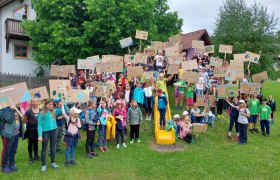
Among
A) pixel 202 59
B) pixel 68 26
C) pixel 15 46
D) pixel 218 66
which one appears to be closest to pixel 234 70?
pixel 218 66

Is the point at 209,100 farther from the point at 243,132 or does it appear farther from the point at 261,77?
the point at 261,77

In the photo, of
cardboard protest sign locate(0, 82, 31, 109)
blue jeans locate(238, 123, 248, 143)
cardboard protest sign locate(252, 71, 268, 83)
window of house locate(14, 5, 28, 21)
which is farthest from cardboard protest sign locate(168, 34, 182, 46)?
window of house locate(14, 5, 28, 21)

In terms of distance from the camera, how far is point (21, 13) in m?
27.5

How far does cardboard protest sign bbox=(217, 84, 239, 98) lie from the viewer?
43.2ft

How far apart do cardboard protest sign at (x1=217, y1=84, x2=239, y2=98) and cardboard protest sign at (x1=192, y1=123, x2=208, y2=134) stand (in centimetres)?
177

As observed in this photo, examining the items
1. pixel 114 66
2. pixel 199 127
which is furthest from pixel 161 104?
pixel 114 66

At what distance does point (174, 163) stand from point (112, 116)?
9.75ft

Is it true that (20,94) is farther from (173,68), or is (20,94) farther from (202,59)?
(202,59)

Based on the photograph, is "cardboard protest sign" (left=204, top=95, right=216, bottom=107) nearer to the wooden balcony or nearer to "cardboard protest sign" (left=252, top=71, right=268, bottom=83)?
"cardboard protest sign" (left=252, top=71, right=268, bottom=83)

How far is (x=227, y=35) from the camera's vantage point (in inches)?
1113

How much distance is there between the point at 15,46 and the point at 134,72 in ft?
55.7

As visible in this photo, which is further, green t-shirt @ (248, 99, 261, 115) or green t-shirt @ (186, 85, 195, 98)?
green t-shirt @ (186, 85, 195, 98)

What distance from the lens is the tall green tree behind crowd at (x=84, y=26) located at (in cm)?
2102

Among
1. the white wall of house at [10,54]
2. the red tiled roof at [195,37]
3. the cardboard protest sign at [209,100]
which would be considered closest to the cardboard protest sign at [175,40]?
the cardboard protest sign at [209,100]
